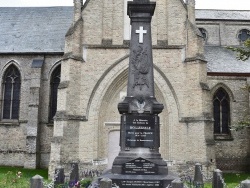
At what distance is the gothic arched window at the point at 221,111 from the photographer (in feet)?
80.9

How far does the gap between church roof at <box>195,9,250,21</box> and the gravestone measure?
2130cm

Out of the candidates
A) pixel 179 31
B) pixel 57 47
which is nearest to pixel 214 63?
pixel 179 31

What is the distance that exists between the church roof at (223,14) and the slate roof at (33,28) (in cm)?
1190

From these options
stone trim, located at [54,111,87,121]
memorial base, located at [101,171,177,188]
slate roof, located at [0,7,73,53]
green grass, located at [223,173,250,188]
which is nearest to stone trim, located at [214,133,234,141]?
green grass, located at [223,173,250,188]

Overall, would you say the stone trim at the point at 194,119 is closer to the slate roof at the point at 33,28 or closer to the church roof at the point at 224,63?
the church roof at the point at 224,63

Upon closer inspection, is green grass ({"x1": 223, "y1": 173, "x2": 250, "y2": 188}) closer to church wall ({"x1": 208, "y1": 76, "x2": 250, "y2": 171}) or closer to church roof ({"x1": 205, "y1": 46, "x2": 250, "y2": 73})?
church wall ({"x1": 208, "y1": 76, "x2": 250, "y2": 171})

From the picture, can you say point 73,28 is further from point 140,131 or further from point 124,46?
point 140,131

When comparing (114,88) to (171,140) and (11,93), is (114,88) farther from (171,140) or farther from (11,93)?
(11,93)

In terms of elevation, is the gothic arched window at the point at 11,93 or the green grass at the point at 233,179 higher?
the gothic arched window at the point at 11,93

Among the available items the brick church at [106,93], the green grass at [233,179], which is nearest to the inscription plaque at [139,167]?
the green grass at [233,179]

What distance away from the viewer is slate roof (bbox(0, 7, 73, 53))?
2498cm

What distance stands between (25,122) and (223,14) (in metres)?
20.2

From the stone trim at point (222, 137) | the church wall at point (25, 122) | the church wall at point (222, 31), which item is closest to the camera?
the church wall at point (25, 122)

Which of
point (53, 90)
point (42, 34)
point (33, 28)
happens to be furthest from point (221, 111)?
point (33, 28)
